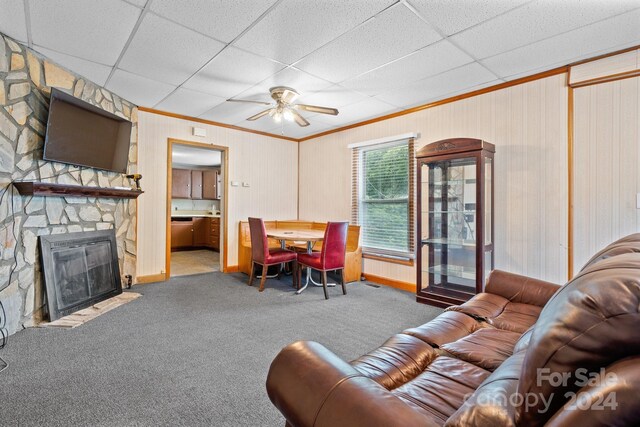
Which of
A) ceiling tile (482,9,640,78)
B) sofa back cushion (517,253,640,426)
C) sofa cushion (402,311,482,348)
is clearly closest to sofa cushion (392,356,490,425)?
sofa cushion (402,311,482,348)

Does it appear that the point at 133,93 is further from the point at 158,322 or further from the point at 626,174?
the point at 626,174

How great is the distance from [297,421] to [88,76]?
13.2 feet

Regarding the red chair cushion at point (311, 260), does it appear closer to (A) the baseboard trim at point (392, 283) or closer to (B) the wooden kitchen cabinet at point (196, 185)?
(A) the baseboard trim at point (392, 283)

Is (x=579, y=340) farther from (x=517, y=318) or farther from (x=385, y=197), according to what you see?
(x=385, y=197)

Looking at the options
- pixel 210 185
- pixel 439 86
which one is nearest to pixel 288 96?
pixel 439 86

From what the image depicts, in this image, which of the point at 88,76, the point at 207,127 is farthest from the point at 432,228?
the point at 88,76

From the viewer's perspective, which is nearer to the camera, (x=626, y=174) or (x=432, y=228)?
(x=626, y=174)

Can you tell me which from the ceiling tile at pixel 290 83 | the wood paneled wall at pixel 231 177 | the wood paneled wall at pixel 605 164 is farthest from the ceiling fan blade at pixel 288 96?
the wood paneled wall at pixel 605 164

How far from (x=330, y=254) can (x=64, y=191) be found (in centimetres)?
289

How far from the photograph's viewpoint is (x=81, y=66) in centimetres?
306

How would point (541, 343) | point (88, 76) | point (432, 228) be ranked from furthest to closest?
point (432, 228)
point (88, 76)
point (541, 343)

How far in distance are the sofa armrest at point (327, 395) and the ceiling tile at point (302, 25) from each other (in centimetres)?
Result: 216

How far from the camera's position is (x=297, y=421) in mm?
918

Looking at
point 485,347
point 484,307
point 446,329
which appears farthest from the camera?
point 484,307
